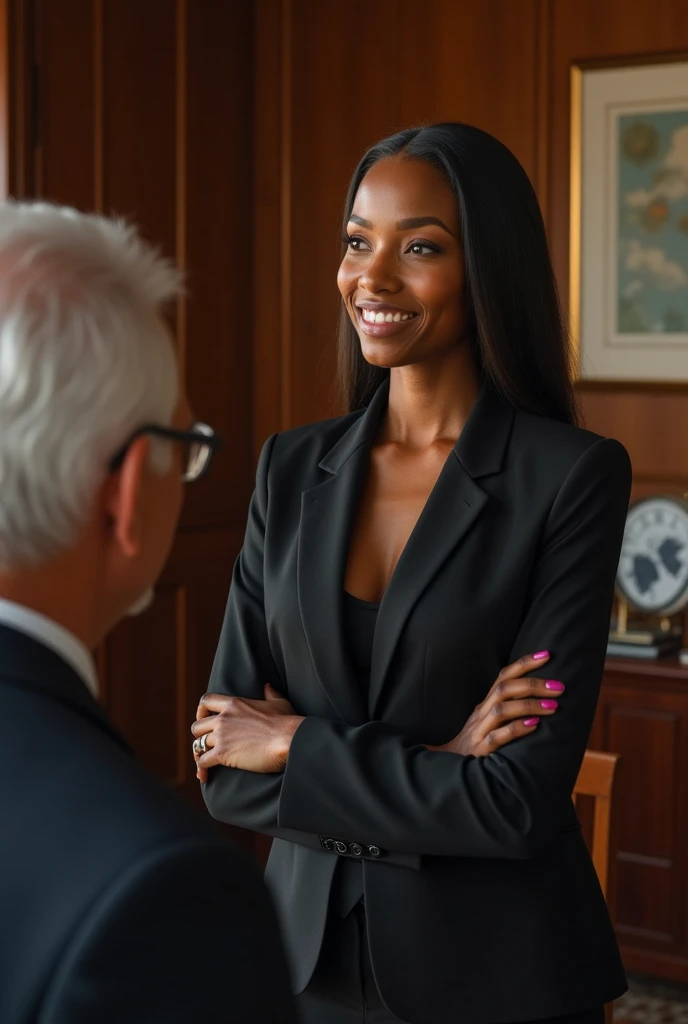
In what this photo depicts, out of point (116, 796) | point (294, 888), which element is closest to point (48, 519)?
point (116, 796)

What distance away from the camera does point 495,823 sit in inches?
65.2

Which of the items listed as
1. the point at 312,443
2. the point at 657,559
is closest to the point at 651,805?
the point at 657,559

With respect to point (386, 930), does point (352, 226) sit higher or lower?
higher

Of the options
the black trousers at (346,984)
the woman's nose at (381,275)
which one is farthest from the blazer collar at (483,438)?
the black trousers at (346,984)

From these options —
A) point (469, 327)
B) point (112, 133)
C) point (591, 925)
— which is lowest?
point (591, 925)

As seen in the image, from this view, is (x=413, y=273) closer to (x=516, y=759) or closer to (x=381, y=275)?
(x=381, y=275)

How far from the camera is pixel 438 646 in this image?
5.70 ft

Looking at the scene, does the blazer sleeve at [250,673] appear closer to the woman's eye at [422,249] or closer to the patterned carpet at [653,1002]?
the woman's eye at [422,249]

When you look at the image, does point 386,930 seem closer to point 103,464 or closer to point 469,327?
point 469,327

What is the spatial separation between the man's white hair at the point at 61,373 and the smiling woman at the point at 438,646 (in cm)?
87

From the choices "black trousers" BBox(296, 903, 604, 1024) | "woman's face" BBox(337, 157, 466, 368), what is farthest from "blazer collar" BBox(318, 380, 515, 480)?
"black trousers" BBox(296, 903, 604, 1024)

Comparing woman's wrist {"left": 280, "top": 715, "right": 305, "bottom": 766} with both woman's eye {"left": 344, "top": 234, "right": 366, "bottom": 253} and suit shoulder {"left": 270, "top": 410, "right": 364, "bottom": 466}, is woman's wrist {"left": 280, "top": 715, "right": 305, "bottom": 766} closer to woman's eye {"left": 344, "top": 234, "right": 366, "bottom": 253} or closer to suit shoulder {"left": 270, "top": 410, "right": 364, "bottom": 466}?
suit shoulder {"left": 270, "top": 410, "right": 364, "bottom": 466}

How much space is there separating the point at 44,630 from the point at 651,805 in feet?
11.2

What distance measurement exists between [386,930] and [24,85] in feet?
10.0
